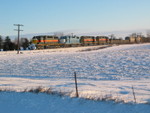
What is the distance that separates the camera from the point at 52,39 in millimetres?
71750

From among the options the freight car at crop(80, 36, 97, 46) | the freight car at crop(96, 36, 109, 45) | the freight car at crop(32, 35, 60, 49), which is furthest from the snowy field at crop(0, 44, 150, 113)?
the freight car at crop(96, 36, 109, 45)

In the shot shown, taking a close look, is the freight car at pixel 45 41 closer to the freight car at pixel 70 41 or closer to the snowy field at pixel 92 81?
the freight car at pixel 70 41

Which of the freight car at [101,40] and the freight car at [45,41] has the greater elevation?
the freight car at [101,40]

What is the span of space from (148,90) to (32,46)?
60103 mm

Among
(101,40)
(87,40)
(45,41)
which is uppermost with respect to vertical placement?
(101,40)

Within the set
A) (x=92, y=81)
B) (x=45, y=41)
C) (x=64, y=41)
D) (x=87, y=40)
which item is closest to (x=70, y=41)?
(x=64, y=41)

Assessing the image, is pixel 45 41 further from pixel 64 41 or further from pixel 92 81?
pixel 92 81

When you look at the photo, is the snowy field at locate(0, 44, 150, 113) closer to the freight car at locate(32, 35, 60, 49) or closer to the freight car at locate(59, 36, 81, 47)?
the freight car at locate(32, 35, 60, 49)

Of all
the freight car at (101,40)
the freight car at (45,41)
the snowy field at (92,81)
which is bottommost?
the snowy field at (92,81)

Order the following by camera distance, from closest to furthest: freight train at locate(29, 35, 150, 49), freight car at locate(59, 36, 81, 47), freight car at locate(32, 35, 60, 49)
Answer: freight car at locate(32, 35, 60, 49) < freight train at locate(29, 35, 150, 49) < freight car at locate(59, 36, 81, 47)

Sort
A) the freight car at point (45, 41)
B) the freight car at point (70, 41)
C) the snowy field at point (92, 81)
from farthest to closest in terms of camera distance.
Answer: the freight car at point (70, 41)
the freight car at point (45, 41)
the snowy field at point (92, 81)

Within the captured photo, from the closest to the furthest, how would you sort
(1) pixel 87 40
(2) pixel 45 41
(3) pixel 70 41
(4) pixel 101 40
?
(2) pixel 45 41 < (3) pixel 70 41 < (1) pixel 87 40 < (4) pixel 101 40

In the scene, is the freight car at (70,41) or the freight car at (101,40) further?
the freight car at (101,40)

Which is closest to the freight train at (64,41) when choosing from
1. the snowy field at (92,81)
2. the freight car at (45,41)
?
the freight car at (45,41)
